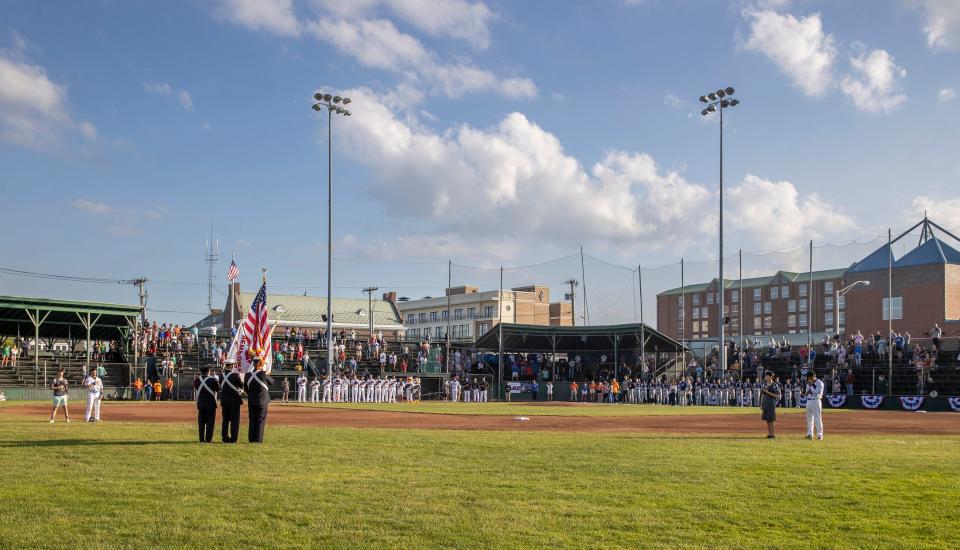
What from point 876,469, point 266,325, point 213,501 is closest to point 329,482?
point 213,501

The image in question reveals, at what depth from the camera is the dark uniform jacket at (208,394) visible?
18.3 metres

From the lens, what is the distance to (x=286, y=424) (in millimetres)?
25344

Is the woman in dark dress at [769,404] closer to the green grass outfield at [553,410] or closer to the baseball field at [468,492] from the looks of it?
the baseball field at [468,492]

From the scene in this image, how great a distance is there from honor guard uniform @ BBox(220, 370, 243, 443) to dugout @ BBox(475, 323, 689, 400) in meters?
43.7

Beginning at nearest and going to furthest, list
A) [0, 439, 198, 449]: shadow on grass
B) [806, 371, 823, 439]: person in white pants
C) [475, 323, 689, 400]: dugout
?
[0, 439, 198, 449]: shadow on grass
[806, 371, 823, 439]: person in white pants
[475, 323, 689, 400]: dugout

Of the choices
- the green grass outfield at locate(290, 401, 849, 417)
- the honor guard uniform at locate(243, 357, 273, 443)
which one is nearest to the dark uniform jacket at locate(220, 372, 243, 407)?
the honor guard uniform at locate(243, 357, 273, 443)

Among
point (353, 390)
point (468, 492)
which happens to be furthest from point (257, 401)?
point (353, 390)

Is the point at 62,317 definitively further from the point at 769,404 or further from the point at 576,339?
the point at 769,404

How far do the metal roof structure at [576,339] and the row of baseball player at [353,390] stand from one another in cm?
1065

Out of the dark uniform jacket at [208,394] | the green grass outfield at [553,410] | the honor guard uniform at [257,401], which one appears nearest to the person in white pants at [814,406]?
the honor guard uniform at [257,401]

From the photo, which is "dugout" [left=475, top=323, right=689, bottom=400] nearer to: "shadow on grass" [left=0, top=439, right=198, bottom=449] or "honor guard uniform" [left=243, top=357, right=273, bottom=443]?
"honor guard uniform" [left=243, top=357, right=273, bottom=443]

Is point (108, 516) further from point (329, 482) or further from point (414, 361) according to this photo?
point (414, 361)

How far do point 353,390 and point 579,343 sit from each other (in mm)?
23258

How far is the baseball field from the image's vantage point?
31.3 ft
